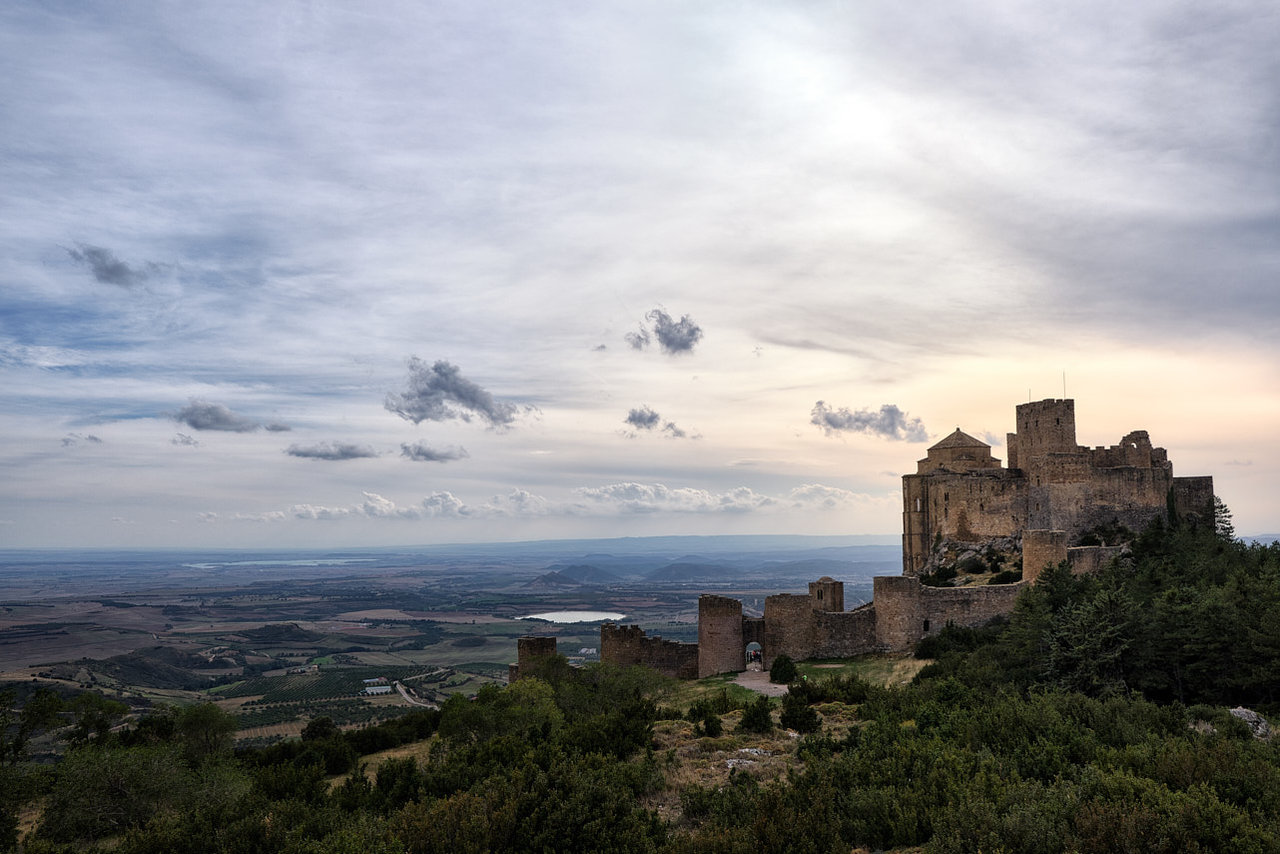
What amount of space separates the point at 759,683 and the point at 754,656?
17.6 feet

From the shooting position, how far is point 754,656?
38.8 m

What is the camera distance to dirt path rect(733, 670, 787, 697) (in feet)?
101

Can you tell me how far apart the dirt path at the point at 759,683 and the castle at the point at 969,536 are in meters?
1.10

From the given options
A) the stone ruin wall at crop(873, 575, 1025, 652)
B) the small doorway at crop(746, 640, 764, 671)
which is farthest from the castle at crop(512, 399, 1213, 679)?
the small doorway at crop(746, 640, 764, 671)

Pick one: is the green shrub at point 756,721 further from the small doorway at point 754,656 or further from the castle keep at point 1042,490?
the castle keep at point 1042,490

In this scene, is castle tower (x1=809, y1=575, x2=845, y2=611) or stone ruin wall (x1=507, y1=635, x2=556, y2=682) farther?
castle tower (x1=809, y1=575, x2=845, y2=611)

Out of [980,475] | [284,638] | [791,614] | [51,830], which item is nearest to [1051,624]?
[791,614]

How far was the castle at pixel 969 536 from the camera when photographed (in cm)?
3569

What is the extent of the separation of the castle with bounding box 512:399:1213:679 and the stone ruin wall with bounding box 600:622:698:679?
0.05m

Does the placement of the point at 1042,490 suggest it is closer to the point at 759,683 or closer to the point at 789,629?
the point at 789,629

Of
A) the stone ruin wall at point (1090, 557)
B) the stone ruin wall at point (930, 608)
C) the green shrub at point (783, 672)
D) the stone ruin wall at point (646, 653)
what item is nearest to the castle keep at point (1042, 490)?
the stone ruin wall at point (1090, 557)

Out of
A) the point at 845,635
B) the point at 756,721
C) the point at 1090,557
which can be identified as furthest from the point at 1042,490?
the point at 756,721

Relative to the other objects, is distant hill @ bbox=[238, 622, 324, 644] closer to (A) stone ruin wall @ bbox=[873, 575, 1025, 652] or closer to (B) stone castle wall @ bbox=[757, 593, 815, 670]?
(B) stone castle wall @ bbox=[757, 593, 815, 670]

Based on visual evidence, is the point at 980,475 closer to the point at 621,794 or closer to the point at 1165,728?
the point at 1165,728
